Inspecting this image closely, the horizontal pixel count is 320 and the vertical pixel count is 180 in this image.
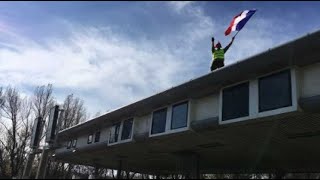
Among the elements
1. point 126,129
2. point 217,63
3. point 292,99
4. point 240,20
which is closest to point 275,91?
point 292,99

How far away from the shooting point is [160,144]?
22.5m

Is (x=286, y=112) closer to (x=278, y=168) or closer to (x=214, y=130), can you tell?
(x=214, y=130)

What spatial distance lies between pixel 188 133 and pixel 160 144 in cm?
414

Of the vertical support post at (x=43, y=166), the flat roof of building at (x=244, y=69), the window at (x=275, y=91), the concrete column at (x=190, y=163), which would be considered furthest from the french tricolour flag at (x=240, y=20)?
the vertical support post at (x=43, y=166)

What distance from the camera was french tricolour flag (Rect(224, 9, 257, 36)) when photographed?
1736 cm

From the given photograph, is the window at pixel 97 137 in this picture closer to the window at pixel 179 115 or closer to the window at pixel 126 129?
the window at pixel 126 129

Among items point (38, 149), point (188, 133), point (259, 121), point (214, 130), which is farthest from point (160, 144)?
point (259, 121)

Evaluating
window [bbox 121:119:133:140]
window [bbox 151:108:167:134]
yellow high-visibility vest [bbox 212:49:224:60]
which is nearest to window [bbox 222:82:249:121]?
yellow high-visibility vest [bbox 212:49:224:60]

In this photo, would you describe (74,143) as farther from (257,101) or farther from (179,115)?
(257,101)

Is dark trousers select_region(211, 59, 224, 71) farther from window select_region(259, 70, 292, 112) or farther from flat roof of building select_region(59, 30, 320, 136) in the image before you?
window select_region(259, 70, 292, 112)

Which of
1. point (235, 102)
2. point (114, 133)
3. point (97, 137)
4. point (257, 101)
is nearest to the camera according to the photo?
point (257, 101)

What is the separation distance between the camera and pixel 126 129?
24234mm

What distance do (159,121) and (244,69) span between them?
690 cm

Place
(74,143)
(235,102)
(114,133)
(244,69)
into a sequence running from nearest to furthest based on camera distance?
(244,69)
(235,102)
(114,133)
(74,143)
